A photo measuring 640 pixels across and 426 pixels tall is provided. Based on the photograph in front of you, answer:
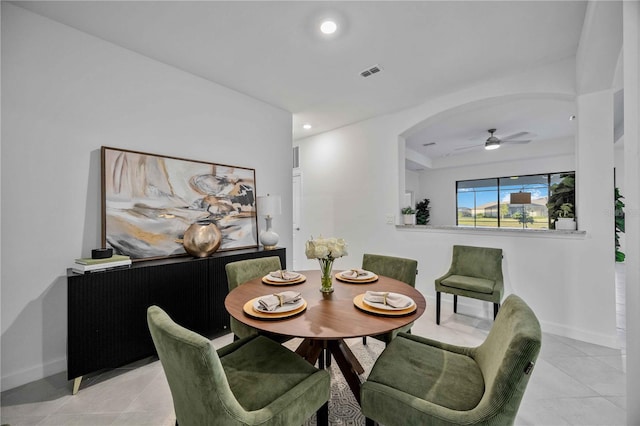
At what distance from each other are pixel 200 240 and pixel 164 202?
0.53 metres

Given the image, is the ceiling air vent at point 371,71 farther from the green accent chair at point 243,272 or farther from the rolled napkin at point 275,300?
the rolled napkin at point 275,300

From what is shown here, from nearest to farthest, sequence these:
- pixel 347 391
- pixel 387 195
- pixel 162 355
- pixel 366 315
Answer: pixel 162 355 → pixel 366 315 → pixel 347 391 → pixel 387 195

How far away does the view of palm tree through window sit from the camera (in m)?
6.43

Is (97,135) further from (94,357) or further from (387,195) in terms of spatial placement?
(387,195)

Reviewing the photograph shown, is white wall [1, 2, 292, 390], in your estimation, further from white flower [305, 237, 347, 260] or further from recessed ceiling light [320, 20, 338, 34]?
white flower [305, 237, 347, 260]

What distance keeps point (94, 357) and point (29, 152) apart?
1568 millimetres

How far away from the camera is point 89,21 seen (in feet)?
6.84

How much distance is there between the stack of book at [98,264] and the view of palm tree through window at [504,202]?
7267 mm

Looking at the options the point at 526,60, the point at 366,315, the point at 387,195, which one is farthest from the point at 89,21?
the point at 526,60

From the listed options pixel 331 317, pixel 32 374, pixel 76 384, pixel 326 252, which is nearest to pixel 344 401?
pixel 331 317

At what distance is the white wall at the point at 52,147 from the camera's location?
1.89 meters

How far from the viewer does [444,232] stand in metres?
3.46

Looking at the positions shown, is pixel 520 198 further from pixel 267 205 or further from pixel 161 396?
pixel 161 396

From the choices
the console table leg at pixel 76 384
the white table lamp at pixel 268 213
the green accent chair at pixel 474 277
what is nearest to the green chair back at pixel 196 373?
the console table leg at pixel 76 384
